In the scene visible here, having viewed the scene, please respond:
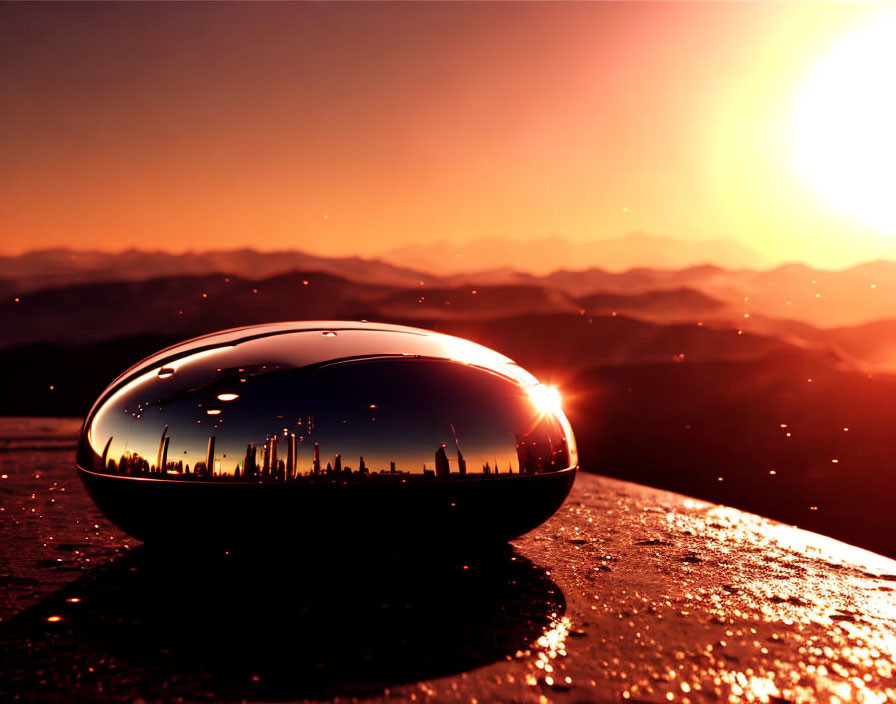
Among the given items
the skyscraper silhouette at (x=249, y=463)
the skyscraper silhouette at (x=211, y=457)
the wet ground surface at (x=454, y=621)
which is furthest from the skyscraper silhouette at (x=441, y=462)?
the skyscraper silhouette at (x=211, y=457)

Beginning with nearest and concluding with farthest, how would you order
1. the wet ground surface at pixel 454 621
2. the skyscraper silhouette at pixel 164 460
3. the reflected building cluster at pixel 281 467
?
the wet ground surface at pixel 454 621, the reflected building cluster at pixel 281 467, the skyscraper silhouette at pixel 164 460

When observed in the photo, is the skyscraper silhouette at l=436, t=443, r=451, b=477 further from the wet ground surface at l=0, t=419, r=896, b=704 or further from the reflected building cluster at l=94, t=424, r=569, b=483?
the wet ground surface at l=0, t=419, r=896, b=704

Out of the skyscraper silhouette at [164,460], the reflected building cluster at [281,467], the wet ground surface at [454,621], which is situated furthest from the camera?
the skyscraper silhouette at [164,460]

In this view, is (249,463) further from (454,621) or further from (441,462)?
(454,621)

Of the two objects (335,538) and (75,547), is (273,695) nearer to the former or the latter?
(335,538)

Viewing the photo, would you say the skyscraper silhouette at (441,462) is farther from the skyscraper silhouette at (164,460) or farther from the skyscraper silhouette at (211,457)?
the skyscraper silhouette at (164,460)
